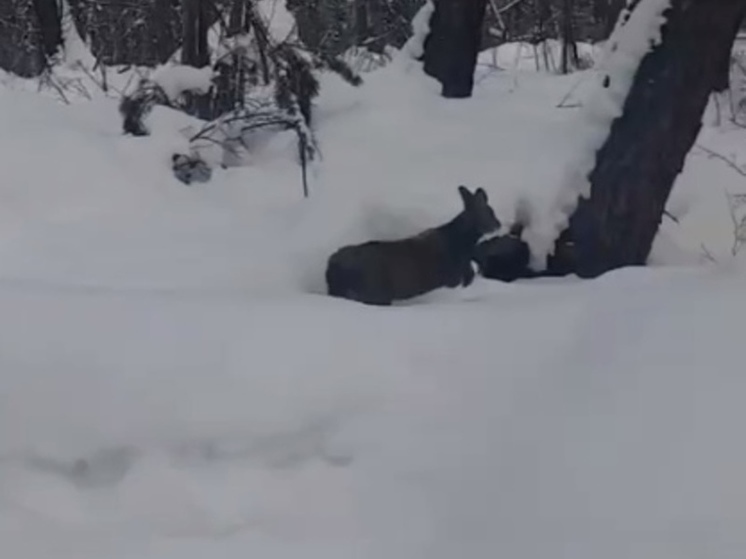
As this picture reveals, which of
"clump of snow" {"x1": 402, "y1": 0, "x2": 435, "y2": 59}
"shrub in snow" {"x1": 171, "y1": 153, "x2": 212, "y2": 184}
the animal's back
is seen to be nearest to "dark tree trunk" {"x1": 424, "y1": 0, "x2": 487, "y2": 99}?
"clump of snow" {"x1": 402, "y1": 0, "x2": 435, "y2": 59}

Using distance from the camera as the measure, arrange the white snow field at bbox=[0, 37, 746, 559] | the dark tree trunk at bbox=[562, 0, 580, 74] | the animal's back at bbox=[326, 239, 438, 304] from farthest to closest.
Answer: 1. the dark tree trunk at bbox=[562, 0, 580, 74]
2. the animal's back at bbox=[326, 239, 438, 304]
3. the white snow field at bbox=[0, 37, 746, 559]

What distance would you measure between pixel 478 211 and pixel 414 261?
0.63 metres

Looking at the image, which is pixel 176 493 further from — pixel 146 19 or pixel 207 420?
pixel 146 19

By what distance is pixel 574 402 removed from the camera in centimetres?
362

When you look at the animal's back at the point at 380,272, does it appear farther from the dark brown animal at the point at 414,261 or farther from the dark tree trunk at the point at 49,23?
the dark tree trunk at the point at 49,23

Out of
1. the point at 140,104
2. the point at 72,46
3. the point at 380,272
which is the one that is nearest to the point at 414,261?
the point at 380,272

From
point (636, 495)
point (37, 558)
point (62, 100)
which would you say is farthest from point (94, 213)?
point (636, 495)

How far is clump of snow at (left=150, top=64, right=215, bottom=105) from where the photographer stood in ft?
32.4

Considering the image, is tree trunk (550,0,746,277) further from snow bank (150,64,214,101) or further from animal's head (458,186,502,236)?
snow bank (150,64,214,101)

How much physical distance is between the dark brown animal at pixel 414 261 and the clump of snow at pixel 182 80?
3.68m

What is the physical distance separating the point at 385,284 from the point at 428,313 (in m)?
1.59

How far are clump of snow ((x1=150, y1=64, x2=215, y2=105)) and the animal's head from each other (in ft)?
12.0

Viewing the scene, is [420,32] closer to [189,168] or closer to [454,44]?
[454,44]

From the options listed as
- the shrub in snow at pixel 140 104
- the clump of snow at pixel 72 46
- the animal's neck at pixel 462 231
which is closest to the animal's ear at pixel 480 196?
the animal's neck at pixel 462 231
